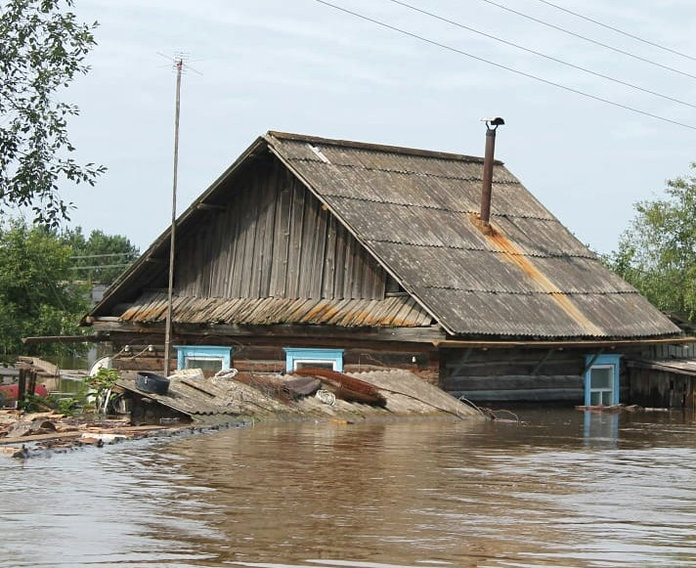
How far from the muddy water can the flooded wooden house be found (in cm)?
625

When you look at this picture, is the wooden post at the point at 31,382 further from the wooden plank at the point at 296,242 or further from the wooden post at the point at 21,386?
the wooden plank at the point at 296,242

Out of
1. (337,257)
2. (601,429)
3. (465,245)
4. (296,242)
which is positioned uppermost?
(465,245)

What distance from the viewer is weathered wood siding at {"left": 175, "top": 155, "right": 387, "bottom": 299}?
86.0ft

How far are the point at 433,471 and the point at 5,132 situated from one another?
42.6ft

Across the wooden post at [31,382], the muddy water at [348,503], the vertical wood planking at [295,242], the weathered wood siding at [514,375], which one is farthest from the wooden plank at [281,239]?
the muddy water at [348,503]

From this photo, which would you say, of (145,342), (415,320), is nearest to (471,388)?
(415,320)

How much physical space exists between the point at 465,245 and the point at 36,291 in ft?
83.1

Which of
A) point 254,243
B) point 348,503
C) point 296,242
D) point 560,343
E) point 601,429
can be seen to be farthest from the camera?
point 254,243

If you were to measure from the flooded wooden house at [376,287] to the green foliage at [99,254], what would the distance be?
76173 millimetres

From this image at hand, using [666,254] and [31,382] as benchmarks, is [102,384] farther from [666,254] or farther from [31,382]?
[666,254]

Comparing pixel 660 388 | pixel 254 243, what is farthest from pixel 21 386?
pixel 660 388

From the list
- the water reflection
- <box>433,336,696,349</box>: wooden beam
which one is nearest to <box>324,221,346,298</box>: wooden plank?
<box>433,336,696,349</box>: wooden beam

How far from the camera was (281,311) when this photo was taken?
26.5m

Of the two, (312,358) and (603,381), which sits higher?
(312,358)
